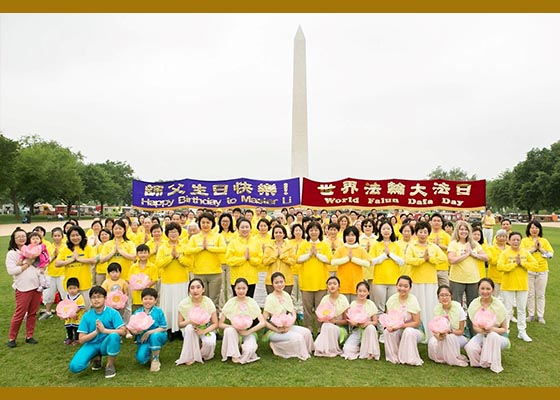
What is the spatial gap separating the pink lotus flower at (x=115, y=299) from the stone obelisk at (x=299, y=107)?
13.3 m

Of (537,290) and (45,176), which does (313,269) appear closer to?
(537,290)

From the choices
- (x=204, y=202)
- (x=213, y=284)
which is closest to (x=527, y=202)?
(x=204, y=202)

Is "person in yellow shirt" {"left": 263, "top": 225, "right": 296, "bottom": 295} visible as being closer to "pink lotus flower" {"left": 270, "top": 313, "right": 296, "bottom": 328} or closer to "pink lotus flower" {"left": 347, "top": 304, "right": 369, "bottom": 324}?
"pink lotus flower" {"left": 270, "top": 313, "right": 296, "bottom": 328}

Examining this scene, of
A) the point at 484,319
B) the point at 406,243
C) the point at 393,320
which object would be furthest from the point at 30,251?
the point at 484,319

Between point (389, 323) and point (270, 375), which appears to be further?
point (389, 323)

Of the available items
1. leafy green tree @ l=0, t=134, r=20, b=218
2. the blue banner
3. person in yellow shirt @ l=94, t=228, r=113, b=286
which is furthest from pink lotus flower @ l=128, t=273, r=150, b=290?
leafy green tree @ l=0, t=134, r=20, b=218

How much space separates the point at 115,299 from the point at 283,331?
82.9 inches

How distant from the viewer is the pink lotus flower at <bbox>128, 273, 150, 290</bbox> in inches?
195

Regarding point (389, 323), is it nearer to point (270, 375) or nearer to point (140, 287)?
point (270, 375)

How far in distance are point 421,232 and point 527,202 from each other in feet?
113

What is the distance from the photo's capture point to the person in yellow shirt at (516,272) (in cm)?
546

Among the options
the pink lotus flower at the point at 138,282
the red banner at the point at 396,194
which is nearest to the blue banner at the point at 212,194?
the red banner at the point at 396,194

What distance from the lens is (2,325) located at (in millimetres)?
5895

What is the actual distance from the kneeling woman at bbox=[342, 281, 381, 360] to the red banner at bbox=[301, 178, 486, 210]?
14.0ft
